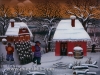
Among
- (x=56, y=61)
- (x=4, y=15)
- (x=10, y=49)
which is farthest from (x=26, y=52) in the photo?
(x=4, y=15)

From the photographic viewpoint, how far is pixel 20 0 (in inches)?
91.2

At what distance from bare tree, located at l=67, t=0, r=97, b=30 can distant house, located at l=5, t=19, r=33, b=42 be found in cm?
41

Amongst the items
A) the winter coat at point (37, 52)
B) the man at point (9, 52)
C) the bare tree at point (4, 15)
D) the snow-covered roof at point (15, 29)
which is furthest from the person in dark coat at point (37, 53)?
the bare tree at point (4, 15)

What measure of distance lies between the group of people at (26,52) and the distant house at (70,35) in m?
0.19

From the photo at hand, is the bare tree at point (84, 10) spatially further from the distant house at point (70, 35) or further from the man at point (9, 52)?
the man at point (9, 52)

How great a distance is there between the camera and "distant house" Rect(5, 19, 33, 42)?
7.41ft

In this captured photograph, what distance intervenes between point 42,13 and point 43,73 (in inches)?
20.8

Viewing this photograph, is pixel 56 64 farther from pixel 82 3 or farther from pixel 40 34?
pixel 82 3

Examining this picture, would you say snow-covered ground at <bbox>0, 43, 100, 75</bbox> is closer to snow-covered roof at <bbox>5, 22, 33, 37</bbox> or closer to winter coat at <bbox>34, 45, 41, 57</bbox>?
winter coat at <bbox>34, 45, 41, 57</bbox>

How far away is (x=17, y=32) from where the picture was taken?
2252 mm

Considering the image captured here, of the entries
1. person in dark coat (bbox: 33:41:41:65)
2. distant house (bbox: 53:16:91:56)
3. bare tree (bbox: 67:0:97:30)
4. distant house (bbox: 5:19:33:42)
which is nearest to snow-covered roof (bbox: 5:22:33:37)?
distant house (bbox: 5:19:33:42)

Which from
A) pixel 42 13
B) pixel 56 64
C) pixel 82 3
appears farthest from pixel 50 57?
pixel 82 3

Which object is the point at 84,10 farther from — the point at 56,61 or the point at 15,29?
the point at 15,29

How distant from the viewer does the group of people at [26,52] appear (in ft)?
7.45
